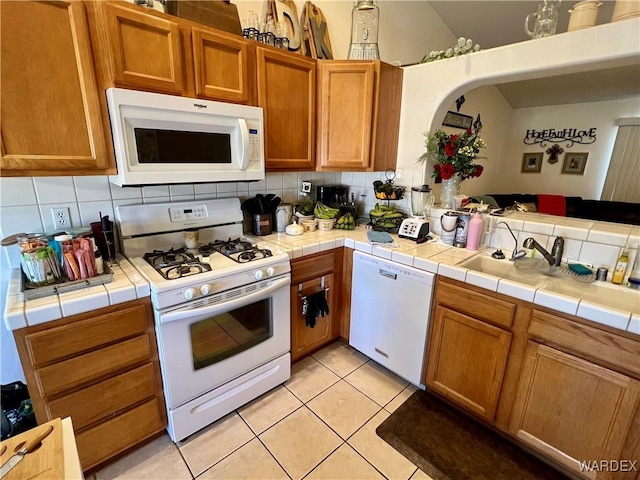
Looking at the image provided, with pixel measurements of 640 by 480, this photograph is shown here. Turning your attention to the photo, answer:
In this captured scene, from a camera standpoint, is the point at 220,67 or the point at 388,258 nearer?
the point at 220,67

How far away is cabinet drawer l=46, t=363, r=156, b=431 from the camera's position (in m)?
1.25

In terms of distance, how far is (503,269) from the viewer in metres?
1.78

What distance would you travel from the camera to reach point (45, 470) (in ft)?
2.16

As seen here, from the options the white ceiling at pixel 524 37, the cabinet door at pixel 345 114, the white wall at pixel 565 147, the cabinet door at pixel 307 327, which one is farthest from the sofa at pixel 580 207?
the cabinet door at pixel 307 327

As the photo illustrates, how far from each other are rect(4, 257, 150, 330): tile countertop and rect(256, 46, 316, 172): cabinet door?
41.2 inches

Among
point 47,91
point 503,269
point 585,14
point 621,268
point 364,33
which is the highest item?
point 364,33


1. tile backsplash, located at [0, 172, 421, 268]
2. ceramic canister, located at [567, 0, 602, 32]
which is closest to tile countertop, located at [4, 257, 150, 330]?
tile backsplash, located at [0, 172, 421, 268]

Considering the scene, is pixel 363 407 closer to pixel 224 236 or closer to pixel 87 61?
pixel 224 236

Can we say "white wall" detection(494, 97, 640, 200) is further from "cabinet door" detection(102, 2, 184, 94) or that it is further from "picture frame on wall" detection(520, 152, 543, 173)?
"cabinet door" detection(102, 2, 184, 94)

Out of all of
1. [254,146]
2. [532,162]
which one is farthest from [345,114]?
[532,162]

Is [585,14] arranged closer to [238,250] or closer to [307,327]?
[238,250]

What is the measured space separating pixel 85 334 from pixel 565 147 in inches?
229

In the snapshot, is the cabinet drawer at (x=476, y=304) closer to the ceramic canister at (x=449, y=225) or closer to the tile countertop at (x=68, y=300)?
the ceramic canister at (x=449, y=225)

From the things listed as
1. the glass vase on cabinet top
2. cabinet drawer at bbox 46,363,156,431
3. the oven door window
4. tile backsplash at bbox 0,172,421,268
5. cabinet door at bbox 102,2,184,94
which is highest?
the glass vase on cabinet top
